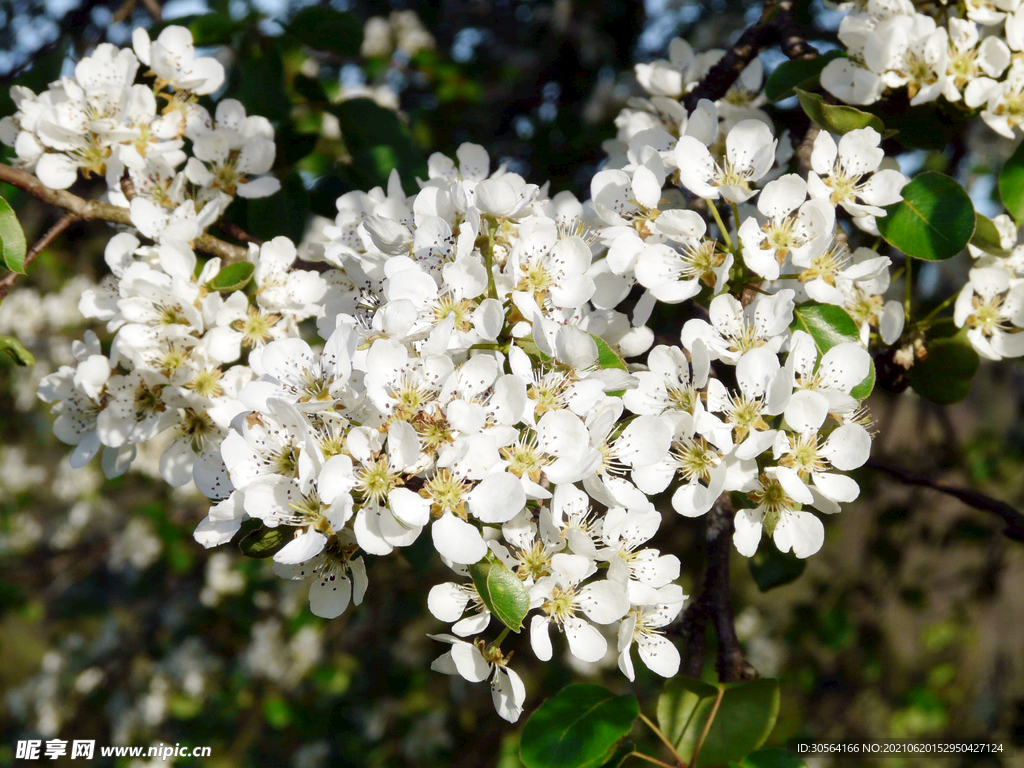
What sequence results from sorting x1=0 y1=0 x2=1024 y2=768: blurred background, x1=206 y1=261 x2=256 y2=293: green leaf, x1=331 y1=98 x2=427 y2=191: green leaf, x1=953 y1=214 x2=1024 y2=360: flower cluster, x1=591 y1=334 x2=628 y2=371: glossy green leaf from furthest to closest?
x1=0 y1=0 x2=1024 y2=768: blurred background → x1=331 y1=98 x2=427 y2=191: green leaf → x1=953 y1=214 x2=1024 y2=360: flower cluster → x1=206 y1=261 x2=256 y2=293: green leaf → x1=591 y1=334 x2=628 y2=371: glossy green leaf

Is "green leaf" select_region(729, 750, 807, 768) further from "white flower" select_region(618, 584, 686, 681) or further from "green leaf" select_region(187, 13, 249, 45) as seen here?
"green leaf" select_region(187, 13, 249, 45)

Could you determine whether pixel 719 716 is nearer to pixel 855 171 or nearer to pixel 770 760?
pixel 770 760

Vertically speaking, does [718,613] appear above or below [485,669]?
below

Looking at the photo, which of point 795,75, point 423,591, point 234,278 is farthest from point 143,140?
point 423,591

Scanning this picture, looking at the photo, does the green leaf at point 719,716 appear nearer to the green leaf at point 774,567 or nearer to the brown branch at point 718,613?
the brown branch at point 718,613

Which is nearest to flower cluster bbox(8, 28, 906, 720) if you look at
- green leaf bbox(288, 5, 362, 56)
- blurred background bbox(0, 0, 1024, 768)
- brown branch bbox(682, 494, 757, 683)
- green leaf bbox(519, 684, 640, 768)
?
green leaf bbox(519, 684, 640, 768)

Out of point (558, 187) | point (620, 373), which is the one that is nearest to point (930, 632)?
point (558, 187)

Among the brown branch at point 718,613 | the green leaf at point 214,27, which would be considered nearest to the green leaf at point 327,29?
the green leaf at point 214,27
